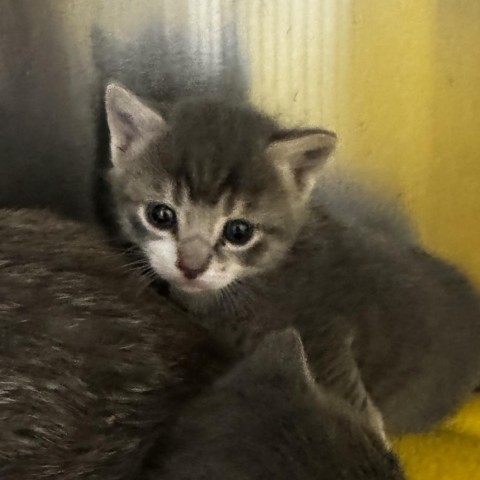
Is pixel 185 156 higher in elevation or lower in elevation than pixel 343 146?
higher

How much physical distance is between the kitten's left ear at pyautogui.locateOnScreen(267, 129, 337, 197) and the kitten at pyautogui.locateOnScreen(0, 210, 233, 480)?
36 cm

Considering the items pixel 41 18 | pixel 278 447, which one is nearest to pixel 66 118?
pixel 41 18

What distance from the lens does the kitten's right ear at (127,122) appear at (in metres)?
1.42

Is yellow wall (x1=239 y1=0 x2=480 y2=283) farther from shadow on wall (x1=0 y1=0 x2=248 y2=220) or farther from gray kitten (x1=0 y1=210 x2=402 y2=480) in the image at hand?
gray kitten (x1=0 y1=210 x2=402 y2=480)

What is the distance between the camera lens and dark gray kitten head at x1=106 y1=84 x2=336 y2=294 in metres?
1.36

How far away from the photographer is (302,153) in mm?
1442

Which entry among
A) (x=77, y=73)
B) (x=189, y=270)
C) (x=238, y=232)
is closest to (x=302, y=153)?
(x=238, y=232)

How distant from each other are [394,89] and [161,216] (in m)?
0.58

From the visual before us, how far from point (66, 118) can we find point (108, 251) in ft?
1.29

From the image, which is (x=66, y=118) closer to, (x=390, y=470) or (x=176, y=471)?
(x=176, y=471)

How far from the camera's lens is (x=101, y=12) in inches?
59.4

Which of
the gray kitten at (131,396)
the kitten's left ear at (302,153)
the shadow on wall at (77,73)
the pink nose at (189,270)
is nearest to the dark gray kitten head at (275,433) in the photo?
the gray kitten at (131,396)

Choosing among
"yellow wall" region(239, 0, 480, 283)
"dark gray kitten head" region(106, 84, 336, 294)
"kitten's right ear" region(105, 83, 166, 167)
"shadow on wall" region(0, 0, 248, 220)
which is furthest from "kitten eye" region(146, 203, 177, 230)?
"yellow wall" region(239, 0, 480, 283)

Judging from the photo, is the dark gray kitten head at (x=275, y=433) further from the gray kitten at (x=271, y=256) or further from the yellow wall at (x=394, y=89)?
the yellow wall at (x=394, y=89)
